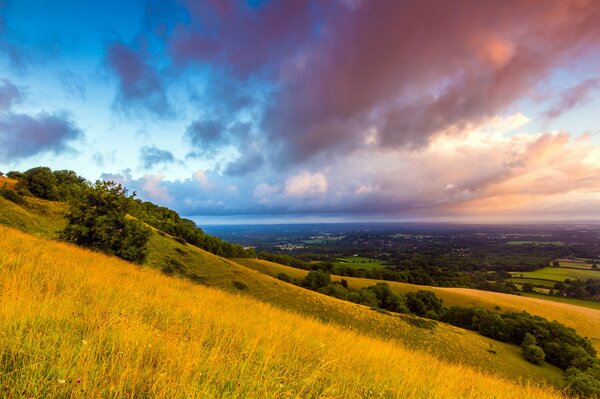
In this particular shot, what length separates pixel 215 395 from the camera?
10.8ft

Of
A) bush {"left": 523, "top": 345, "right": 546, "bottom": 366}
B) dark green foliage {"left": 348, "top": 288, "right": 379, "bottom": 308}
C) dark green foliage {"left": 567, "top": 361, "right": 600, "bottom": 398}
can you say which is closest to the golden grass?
dark green foliage {"left": 567, "top": 361, "right": 600, "bottom": 398}

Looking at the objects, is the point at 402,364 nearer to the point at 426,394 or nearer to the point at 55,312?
the point at 426,394

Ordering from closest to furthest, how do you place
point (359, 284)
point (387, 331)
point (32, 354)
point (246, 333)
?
1. point (32, 354)
2. point (246, 333)
3. point (387, 331)
4. point (359, 284)

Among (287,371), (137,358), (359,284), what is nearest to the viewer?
(137,358)

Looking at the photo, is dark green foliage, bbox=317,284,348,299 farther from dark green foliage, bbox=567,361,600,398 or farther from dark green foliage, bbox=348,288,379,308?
dark green foliage, bbox=567,361,600,398

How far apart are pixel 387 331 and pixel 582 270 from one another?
145488 mm

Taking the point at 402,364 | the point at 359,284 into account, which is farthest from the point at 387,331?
the point at 359,284

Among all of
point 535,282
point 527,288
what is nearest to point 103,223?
point 527,288

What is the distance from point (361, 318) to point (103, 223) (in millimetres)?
31614

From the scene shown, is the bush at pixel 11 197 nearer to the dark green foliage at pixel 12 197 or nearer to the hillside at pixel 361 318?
the dark green foliage at pixel 12 197

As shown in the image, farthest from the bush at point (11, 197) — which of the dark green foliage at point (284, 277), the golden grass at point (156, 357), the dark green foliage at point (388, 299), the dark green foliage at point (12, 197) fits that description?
the dark green foliage at point (388, 299)

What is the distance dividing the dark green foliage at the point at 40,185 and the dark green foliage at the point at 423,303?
256 feet

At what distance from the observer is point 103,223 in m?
25.5

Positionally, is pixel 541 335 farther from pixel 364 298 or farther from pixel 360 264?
pixel 360 264
